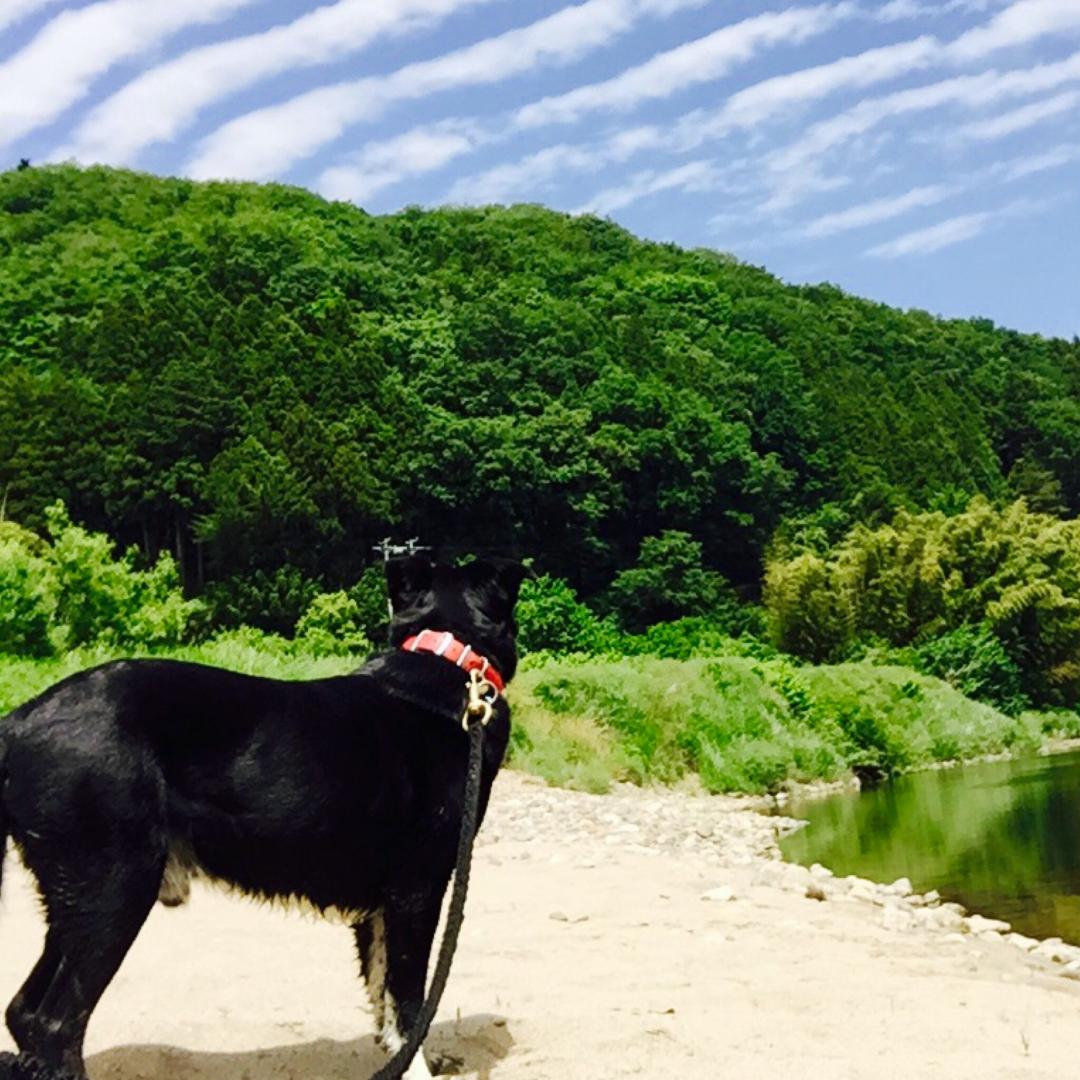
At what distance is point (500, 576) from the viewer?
187 inches

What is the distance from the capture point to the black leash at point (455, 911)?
3.81 metres

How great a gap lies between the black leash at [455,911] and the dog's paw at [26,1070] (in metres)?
0.89

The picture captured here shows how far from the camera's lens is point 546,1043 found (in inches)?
197

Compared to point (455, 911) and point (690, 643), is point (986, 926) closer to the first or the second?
point (455, 911)

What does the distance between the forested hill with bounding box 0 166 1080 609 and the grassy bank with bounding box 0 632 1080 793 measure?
89.8 ft

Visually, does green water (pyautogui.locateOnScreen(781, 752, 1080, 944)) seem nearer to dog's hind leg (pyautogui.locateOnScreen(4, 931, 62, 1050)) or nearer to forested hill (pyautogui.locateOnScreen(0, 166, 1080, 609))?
dog's hind leg (pyautogui.locateOnScreen(4, 931, 62, 1050))

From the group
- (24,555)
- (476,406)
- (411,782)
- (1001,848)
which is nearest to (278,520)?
(476,406)

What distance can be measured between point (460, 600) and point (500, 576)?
16 cm

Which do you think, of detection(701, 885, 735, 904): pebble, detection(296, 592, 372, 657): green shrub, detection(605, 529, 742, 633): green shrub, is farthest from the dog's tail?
detection(605, 529, 742, 633): green shrub

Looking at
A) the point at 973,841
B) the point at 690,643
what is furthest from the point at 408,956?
the point at 690,643

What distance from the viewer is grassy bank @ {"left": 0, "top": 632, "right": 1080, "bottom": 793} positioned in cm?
2055

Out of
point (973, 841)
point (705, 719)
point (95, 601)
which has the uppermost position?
point (95, 601)

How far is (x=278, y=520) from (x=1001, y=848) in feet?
140

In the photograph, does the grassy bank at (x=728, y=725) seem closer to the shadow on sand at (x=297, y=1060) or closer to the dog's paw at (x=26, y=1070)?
the shadow on sand at (x=297, y=1060)
